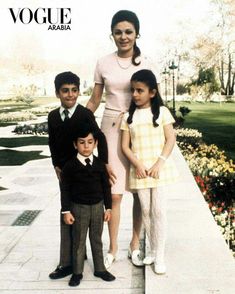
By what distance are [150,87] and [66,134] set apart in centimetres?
62

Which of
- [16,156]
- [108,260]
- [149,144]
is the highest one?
[149,144]

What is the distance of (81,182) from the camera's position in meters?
3.08

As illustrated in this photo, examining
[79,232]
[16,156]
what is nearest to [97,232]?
[79,232]

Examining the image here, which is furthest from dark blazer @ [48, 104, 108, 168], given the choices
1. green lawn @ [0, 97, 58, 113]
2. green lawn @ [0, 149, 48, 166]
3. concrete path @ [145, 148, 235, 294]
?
green lawn @ [0, 97, 58, 113]

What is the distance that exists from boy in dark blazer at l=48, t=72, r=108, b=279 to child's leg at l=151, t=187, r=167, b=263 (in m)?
0.42

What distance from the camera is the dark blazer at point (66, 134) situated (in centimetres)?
→ 312

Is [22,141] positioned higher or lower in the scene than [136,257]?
lower

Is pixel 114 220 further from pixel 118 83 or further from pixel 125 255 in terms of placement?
pixel 118 83

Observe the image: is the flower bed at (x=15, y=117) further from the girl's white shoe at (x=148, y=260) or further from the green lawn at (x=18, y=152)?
the girl's white shoe at (x=148, y=260)

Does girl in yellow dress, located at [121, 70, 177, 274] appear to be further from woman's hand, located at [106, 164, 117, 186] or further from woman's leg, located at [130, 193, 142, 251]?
woman's leg, located at [130, 193, 142, 251]

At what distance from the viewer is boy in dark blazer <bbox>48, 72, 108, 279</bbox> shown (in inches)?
122

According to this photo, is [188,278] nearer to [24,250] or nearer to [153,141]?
[153,141]

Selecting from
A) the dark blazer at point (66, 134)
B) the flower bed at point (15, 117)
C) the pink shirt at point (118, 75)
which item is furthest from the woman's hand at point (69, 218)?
the flower bed at point (15, 117)

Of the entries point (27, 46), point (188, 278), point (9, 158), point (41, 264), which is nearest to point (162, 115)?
point (188, 278)
